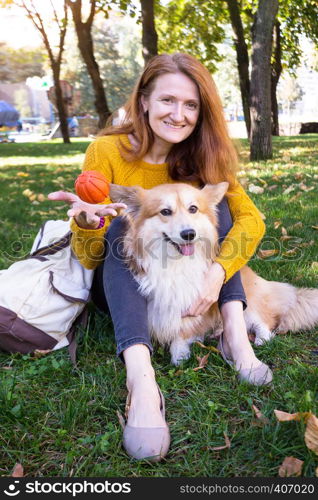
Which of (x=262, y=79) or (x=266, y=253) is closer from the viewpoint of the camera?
(x=266, y=253)

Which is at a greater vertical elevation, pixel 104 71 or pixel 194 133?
pixel 104 71

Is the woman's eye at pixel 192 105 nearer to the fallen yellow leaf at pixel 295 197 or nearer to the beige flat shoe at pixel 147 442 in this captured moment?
the beige flat shoe at pixel 147 442

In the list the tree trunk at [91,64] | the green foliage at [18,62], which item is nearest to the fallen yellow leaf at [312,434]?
the tree trunk at [91,64]

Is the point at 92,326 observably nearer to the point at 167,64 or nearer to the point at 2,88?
the point at 167,64

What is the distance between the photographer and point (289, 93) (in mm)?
52125

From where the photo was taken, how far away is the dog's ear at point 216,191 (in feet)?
Result: 7.35

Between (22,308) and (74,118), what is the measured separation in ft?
108

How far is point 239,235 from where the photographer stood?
2.29 metres

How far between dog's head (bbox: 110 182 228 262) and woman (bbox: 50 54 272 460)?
0.36 ft

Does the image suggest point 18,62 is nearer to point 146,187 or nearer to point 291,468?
point 146,187

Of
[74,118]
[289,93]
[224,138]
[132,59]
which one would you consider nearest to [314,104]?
[289,93]

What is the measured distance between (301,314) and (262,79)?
21.8 feet

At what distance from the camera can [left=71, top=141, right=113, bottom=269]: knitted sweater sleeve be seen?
6.84 feet

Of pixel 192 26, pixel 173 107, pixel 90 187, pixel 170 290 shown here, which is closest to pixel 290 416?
pixel 170 290
